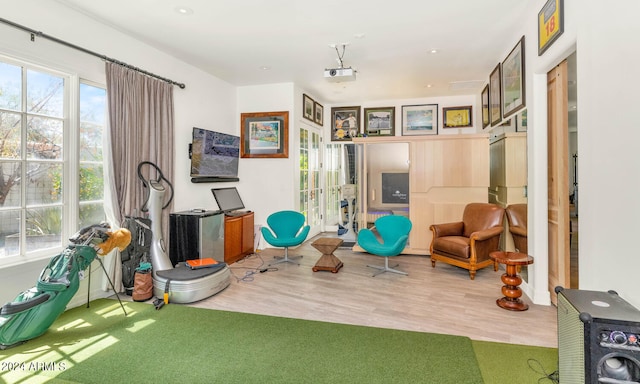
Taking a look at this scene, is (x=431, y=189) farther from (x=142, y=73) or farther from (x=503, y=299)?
(x=142, y=73)

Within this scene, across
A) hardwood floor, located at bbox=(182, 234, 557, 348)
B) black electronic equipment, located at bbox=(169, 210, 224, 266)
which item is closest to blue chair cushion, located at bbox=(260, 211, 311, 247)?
hardwood floor, located at bbox=(182, 234, 557, 348)

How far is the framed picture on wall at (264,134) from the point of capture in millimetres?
5841

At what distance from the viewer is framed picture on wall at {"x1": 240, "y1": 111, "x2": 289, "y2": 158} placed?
584 centimetres

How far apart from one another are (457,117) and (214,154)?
185 inches

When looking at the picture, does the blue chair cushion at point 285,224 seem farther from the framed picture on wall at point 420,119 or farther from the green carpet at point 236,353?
the framed picture on wall at point 420,119

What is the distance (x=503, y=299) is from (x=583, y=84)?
2100 millimetres

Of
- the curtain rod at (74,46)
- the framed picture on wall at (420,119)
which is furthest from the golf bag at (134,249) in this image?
the framed picture on wall at (420,119)

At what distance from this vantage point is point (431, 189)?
534 centimetres

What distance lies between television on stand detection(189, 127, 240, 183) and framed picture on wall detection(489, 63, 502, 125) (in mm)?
4115

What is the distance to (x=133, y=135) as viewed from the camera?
3775mm

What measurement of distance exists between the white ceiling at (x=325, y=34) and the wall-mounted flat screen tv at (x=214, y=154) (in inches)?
41.2

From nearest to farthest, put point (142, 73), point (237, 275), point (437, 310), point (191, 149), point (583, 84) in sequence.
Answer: point (583, 84) → point (437, 310) → point (142, 73) → point (237, 275) → point (191, 149)

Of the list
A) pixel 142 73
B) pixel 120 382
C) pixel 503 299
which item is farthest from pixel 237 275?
pixel 503 299

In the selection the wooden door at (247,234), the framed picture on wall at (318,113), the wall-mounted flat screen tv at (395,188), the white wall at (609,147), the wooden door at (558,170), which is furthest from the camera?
the framed picture on wall at (318,113)
